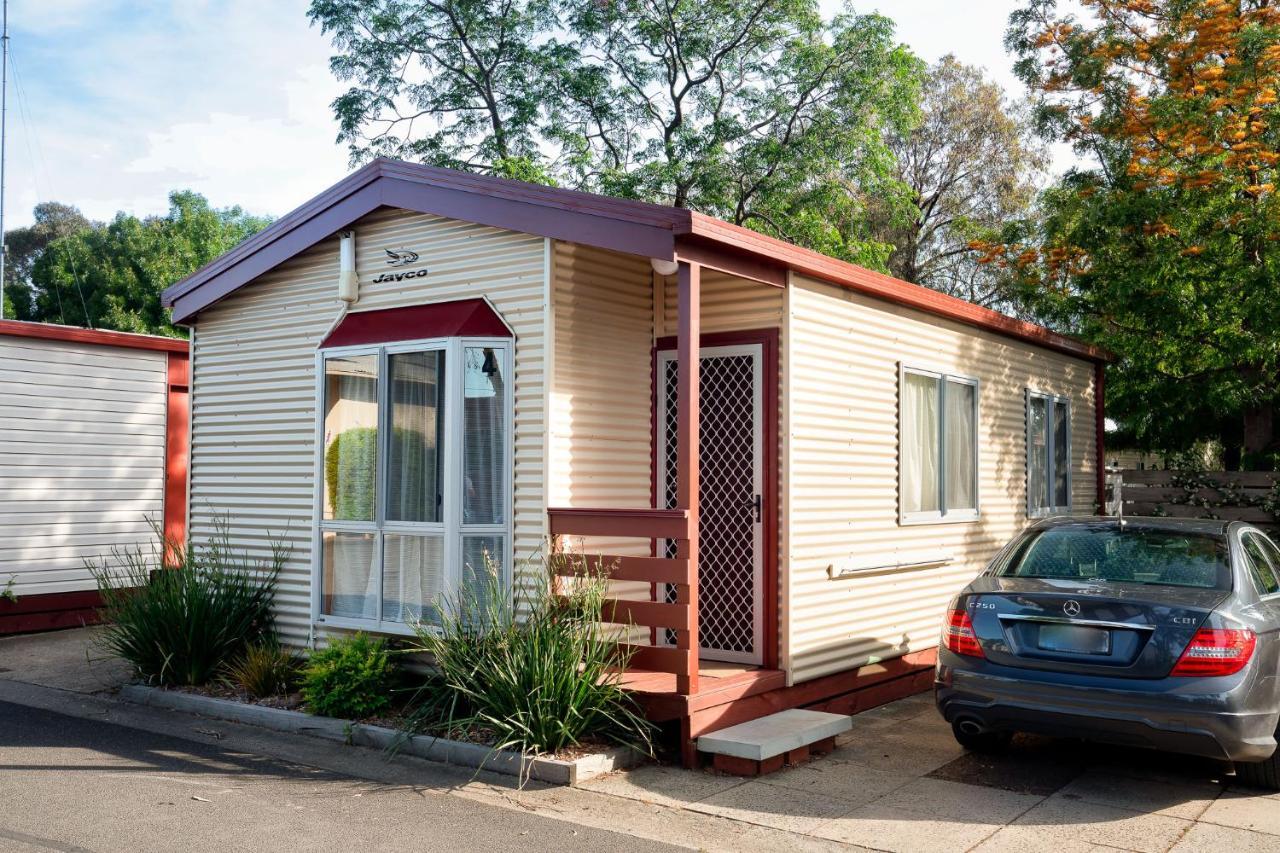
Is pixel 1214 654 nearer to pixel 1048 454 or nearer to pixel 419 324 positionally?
pixel 419 324

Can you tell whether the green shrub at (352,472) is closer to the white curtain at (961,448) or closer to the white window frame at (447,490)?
the white window frame at (447,490)

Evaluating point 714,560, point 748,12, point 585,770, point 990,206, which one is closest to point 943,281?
point 990,206

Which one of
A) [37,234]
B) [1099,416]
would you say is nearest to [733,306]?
[1099,416]

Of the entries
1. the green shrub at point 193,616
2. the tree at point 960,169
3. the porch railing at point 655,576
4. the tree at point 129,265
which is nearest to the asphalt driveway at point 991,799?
the porch railing at point 655,576

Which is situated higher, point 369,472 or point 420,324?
point 420,324

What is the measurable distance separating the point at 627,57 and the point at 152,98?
32.3ft

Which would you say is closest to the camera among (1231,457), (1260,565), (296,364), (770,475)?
(1260,565)

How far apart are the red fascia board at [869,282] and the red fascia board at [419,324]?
1645mm

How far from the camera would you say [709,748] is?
6.42 m

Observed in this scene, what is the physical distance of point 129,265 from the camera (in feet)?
110

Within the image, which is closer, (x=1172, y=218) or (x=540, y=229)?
(x=540, y=229)

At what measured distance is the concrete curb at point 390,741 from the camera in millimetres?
6168

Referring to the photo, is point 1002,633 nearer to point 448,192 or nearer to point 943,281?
point 448,192

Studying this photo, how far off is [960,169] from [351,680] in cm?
2579
